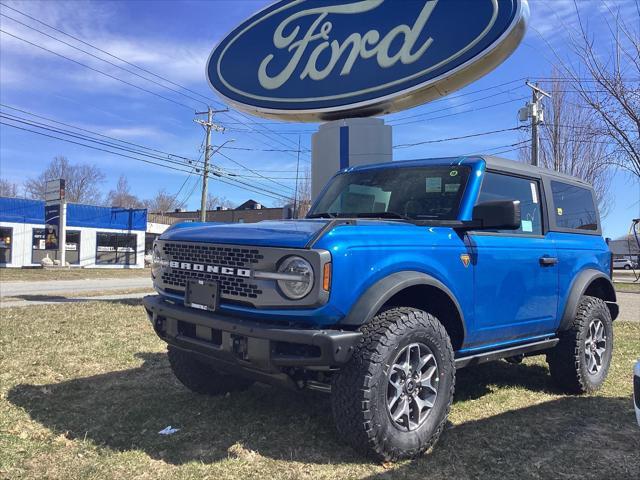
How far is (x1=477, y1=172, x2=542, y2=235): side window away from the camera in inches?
166

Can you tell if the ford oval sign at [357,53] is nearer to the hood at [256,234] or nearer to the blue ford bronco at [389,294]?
the blue ford bronco at [389,294]

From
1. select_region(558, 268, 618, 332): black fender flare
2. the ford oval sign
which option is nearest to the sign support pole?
the ford oval sign

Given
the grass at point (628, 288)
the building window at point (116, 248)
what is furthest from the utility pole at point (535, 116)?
the building window at point (116, 248)

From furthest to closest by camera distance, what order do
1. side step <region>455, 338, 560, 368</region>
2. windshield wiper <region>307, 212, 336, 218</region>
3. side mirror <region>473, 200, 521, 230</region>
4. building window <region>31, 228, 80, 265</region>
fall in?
1. building window <region>31, 228, 80, 265</region>
2. windshield wiper <region>307, 212, 336, 218</region>
3. side step <region>455, 338, 560, 368</region>
4. side mirror <region>473, 200, 521, 230</region>

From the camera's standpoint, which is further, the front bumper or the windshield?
the windshield

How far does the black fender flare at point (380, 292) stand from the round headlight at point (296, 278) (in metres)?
0.30

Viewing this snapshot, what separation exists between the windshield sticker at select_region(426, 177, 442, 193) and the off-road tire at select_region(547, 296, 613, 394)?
6.25 ft

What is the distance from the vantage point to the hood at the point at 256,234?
10.1ft

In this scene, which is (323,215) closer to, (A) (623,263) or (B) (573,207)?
(B) (573,207)

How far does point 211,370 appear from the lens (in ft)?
14.3

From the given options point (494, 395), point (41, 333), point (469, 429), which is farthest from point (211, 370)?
point (41, 333)

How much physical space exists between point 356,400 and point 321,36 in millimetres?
7964

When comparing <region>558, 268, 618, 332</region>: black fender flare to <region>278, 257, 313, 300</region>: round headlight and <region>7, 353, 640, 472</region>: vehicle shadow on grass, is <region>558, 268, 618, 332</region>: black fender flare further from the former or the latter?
<region>278, 257, 313, 300</region>: round headlight

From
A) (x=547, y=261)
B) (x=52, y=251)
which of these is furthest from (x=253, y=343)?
(x=52, y=251)
